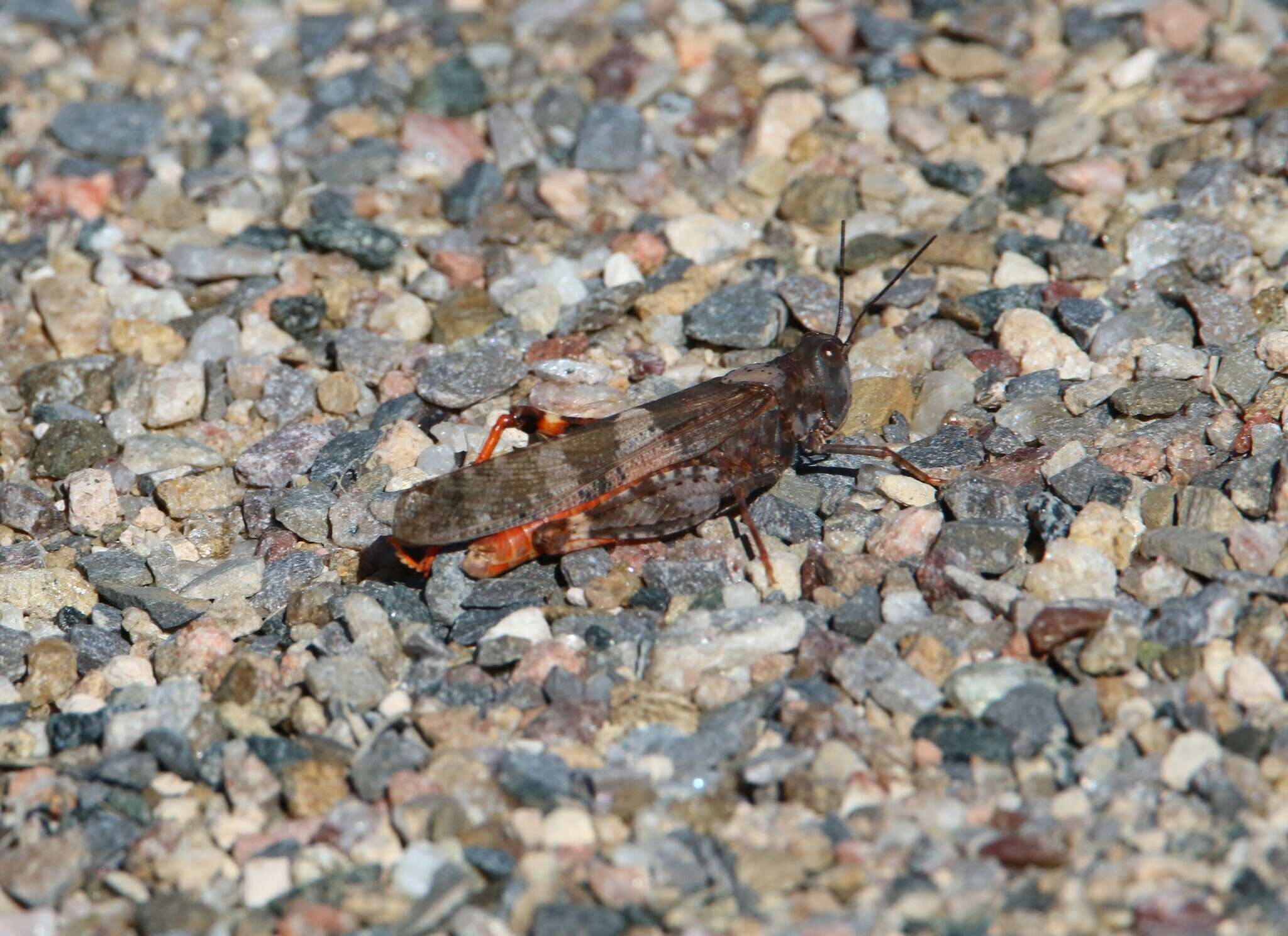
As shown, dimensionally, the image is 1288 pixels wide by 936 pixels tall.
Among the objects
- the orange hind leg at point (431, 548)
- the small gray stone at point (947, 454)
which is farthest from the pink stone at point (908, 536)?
the orange hind leg at point (431, 548)

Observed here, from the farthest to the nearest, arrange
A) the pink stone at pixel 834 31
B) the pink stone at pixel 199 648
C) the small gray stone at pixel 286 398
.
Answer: the pink stone at pixel 834 31, the small gray stone at pixel 286 398, the pink stone at pixel 199 648

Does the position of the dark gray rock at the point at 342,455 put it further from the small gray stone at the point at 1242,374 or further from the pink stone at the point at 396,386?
the small gray stone at the point at 1242,374

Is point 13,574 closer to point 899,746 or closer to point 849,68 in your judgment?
point 899,746

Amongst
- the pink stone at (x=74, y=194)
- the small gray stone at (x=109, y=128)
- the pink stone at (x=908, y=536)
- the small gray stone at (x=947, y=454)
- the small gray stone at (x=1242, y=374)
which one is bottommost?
the small gray stone at (x=947, y=454)

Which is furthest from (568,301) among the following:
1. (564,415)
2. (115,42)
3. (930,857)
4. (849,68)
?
(115,42)

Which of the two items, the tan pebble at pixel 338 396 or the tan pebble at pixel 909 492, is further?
A: the tan pebble at pixel 338 396

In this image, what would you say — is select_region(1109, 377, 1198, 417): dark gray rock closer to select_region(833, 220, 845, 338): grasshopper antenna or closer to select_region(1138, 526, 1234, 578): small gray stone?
select_region(1138, 526, 1234, 578): small gray stone
